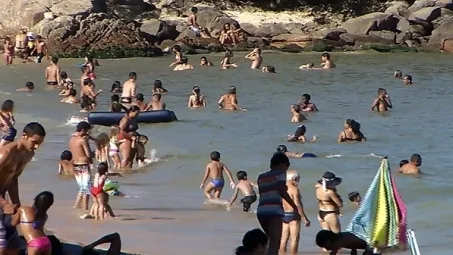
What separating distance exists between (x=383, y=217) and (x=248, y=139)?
9.17 m

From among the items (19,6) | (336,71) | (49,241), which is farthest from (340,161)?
(19,6)

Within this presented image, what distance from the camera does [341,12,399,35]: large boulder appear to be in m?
36.8

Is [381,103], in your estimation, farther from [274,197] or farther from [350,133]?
[274,197]

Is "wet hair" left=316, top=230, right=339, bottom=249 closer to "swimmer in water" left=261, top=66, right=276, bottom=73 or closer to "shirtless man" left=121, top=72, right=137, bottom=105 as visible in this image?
"shirtless man" left=121, top=72, right=137, bottom=105

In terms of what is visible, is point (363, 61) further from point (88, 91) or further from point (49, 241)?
point (49, 241)

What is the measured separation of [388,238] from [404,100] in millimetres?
14997

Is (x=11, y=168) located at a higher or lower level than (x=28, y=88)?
lower

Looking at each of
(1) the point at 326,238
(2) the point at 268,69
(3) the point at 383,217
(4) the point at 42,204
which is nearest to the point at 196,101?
(2) the point at 268,69

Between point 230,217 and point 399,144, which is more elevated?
point 399,144

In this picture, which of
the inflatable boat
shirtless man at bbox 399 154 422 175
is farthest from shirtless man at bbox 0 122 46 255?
the inflatable boat

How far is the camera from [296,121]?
1980 cm

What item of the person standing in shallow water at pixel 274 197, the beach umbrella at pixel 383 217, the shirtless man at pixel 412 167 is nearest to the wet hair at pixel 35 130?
the person standing in shallow water at pixel 274 197

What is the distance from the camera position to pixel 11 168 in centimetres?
689

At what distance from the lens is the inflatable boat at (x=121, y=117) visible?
57.9 ft
